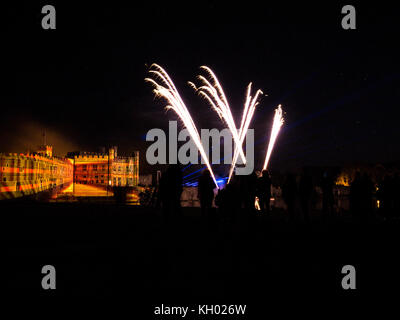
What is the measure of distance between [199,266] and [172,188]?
5290 millimetres

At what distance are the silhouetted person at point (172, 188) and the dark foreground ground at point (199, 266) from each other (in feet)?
3.51

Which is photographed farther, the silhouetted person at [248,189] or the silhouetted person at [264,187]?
the silhouetted person at [264,187]

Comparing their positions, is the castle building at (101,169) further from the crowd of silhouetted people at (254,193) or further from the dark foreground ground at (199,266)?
the dark foreground ground at (199,266)

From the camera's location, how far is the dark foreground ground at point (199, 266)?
16.3ft

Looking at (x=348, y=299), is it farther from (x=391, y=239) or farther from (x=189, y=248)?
(x=391, y=239)

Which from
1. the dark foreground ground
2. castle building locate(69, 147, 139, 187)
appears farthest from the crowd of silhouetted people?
castle building locate(69, 147, 139, 187)

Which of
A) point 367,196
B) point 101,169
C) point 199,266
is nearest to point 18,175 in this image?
point 367,196

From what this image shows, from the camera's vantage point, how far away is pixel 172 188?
460 inches

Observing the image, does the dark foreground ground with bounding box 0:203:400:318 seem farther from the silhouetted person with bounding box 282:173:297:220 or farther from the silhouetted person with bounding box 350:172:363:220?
the silhouetted person with bounding box 350:172:363:220

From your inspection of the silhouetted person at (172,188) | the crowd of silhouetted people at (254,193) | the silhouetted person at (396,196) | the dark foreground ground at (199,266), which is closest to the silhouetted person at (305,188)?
the crowd of silhouetted people at (254,193)

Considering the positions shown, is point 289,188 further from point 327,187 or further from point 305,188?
point 327,187
